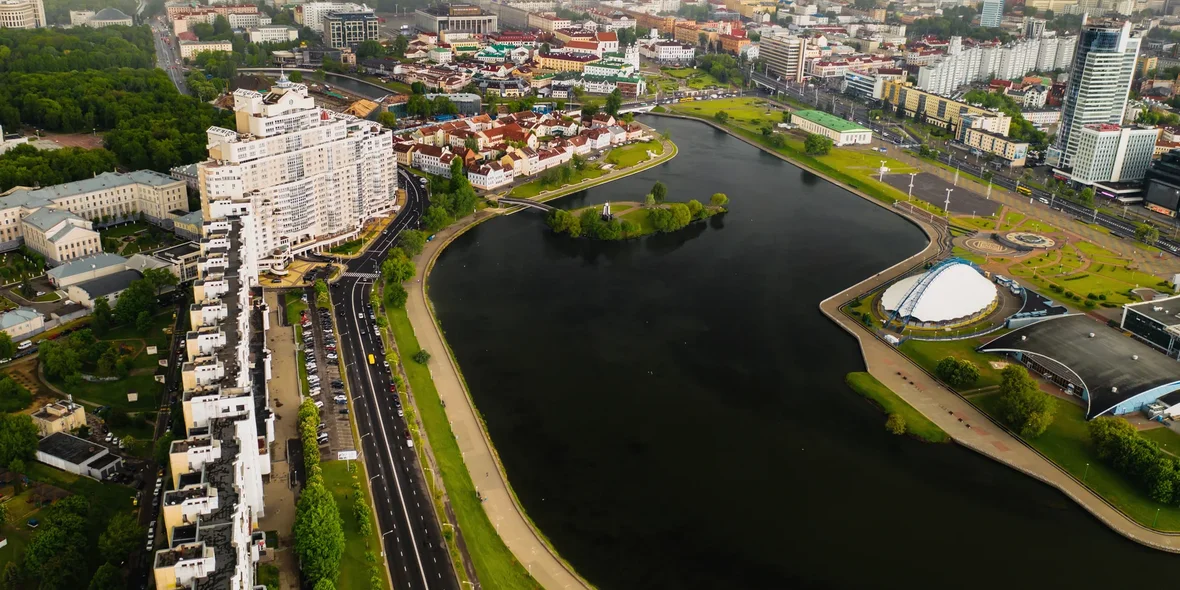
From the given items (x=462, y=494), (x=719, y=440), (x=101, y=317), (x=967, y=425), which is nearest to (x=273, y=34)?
(x=101, y=317)

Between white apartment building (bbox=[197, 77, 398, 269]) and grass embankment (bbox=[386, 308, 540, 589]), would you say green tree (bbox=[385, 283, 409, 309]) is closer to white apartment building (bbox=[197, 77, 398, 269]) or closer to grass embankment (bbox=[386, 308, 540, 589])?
grass embankment (bbox=[386, 308, 540, 589])

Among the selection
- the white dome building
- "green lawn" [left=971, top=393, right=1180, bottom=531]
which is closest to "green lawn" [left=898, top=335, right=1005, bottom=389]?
the white dome building

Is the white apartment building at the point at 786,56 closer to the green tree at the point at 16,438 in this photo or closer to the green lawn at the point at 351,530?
the green lawn at the point at 351,530

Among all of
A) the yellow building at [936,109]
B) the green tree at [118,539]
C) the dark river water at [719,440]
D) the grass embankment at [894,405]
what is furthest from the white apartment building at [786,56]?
the green tree at [118,539]

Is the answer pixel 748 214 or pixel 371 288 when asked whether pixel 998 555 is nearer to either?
pixel 371 288

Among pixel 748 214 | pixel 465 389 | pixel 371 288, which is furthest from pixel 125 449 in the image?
pixel 748 214

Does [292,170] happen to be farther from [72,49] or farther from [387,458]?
[72,49]
